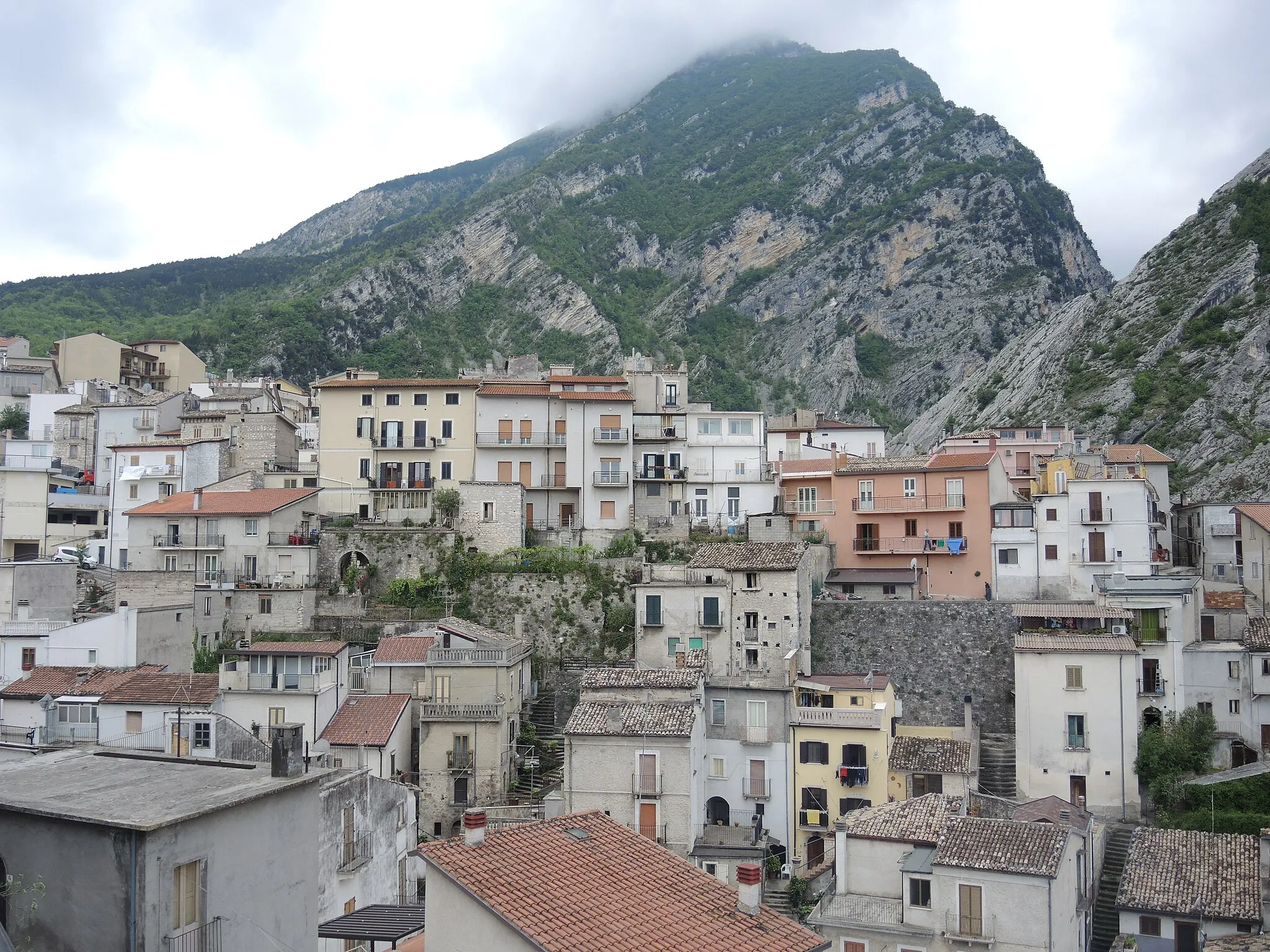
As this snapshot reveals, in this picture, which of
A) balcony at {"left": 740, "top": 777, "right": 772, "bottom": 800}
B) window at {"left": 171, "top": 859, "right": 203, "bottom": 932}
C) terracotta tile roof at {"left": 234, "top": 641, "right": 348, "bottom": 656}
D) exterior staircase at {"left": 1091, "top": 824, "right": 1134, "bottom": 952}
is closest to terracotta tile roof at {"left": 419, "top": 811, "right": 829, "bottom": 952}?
window at {"left": 171, "top": 859, "right": 203, "bottom": 932}

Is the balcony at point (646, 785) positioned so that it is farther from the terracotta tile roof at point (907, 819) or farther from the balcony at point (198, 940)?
the balcony at point (198, 940)

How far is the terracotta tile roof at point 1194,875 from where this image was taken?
31641 millimetres

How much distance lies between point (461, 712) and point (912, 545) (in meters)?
25.3

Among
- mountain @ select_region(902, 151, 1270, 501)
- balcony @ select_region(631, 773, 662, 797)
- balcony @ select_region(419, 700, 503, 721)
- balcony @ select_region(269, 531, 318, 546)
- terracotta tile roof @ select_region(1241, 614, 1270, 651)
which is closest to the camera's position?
balcony @ select_region(631, 773, 662, 797)

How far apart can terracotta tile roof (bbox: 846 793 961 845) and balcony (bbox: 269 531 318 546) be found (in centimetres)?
3207

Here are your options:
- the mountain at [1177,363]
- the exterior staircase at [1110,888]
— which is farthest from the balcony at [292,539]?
the mountain at [1177,363]

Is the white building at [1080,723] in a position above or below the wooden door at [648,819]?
above

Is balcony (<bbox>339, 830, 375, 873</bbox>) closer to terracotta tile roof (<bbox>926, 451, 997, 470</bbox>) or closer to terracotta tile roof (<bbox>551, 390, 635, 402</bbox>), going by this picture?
terracotta tile roof (<bbox>551, 390, 635, 402</bbox>)

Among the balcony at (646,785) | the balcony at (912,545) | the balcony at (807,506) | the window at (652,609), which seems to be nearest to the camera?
the balcony at (646,785)

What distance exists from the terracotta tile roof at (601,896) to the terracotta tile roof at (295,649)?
24.5 m

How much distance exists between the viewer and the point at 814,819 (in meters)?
40.8

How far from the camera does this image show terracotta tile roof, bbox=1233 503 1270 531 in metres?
54.0

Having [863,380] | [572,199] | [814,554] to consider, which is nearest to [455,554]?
[814,554]

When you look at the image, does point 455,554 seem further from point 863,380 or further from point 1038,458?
point 863,380
